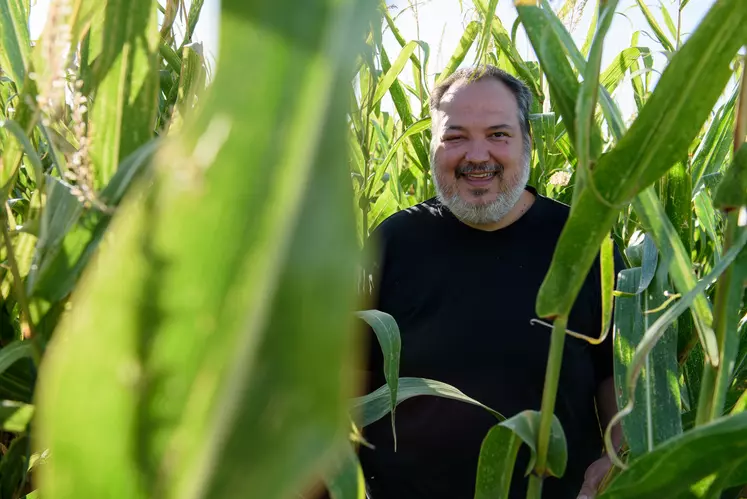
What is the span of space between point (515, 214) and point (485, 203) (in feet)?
0.28

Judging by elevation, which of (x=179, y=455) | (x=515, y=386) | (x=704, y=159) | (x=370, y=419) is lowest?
(x=515, y=386)

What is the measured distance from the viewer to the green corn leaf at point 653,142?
284mm

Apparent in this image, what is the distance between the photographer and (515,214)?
1.44 meters

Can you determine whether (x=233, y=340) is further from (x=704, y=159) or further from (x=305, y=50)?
(x=704, y=159)

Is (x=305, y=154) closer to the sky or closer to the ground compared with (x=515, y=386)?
closer to the sky

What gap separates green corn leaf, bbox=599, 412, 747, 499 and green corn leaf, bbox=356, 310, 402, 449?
0.15 m

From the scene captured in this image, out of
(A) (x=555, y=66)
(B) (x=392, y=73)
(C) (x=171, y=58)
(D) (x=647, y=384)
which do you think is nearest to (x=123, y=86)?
(A) (x=555, y=66)

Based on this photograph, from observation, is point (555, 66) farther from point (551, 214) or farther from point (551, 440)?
point (551, 214)

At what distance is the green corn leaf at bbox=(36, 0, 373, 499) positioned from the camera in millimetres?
113

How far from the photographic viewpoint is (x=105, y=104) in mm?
315

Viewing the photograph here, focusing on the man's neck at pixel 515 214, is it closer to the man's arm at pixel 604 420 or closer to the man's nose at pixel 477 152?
the man's nose at pixel 477 152

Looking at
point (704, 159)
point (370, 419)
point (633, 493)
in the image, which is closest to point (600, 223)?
point (633, 493)

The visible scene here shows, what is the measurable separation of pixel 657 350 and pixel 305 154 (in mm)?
516

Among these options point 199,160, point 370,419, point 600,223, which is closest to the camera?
point 199,160
